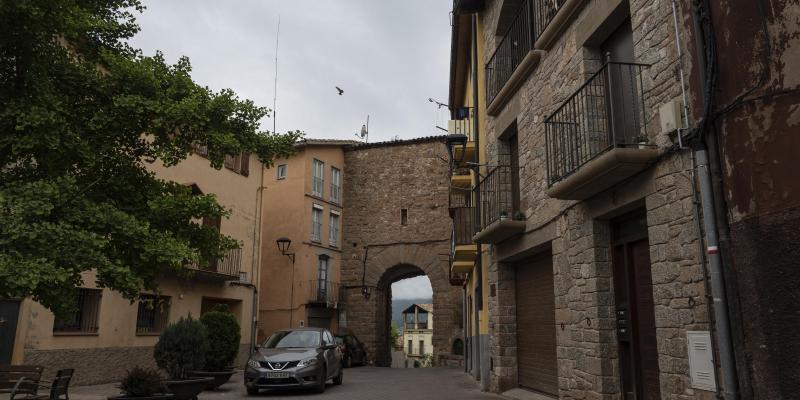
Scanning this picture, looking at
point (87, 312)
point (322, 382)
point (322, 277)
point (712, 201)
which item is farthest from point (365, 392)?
point (322, 277)

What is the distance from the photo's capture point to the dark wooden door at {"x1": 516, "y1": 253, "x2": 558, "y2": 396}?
9.12 meters

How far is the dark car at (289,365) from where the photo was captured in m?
11.7

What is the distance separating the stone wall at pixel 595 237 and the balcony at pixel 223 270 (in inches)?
400

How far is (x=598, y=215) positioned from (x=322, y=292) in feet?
69.1

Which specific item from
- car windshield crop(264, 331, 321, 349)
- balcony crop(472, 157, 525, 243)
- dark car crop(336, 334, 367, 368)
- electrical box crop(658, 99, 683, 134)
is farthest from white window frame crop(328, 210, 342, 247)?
electrical box crop(658, 99, 683, 134)

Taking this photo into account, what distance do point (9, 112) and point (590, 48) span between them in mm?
6875

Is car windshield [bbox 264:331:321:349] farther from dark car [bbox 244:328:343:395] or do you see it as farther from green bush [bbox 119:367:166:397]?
green bush [bbox 119:367:166:397]

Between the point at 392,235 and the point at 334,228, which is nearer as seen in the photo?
the point at 392,235

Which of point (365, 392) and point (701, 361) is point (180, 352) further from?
point (701, 361)

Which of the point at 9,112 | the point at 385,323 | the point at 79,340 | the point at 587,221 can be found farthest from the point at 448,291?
the point at 9,112

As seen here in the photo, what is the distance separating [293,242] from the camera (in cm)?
2659

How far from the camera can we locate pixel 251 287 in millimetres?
21188

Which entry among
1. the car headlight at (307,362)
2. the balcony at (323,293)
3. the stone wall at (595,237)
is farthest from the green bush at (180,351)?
the balcony at (323,293)

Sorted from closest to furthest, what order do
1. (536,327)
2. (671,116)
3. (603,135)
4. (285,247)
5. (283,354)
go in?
1. (671,116)
2. (603,135)
3. (536,327)
4. (283,354)
5. (285,247)
